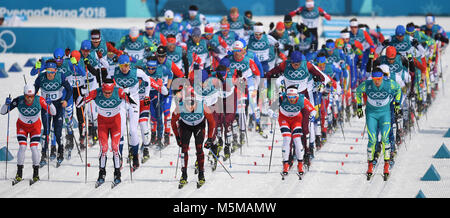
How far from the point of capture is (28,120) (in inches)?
605

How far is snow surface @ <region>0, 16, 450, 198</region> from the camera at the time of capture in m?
14.8

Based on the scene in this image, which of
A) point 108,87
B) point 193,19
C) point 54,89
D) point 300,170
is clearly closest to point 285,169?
point 300,170

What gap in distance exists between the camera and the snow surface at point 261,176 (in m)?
14.8

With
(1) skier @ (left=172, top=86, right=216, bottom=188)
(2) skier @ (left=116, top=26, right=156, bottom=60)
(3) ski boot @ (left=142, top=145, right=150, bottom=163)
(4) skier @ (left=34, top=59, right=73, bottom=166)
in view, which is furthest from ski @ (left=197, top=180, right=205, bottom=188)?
(2) skier @ (left=116, top=26, right=156, bottom=60)

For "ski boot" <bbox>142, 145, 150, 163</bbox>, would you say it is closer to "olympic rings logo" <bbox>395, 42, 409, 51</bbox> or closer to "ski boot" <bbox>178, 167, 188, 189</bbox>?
"ski boot" <bbox>178, 167, 188, 189</bbox>

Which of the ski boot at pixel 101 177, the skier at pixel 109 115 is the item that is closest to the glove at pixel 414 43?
the skier at pixel 109 115

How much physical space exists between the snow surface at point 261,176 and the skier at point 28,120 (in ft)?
1.33

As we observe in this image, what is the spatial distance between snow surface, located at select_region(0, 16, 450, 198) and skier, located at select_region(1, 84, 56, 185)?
41 centimetres

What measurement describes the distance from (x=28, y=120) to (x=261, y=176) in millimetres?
4498

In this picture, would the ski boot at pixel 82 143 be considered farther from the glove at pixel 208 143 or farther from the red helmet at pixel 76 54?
the glove at pixel 208 143

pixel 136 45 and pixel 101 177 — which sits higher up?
pixel 136 45

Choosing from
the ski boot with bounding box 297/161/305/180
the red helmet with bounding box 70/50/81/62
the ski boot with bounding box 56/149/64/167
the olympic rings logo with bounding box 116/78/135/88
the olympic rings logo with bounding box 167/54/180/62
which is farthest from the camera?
the olympic rings logo with bounding box 167/54/180/62

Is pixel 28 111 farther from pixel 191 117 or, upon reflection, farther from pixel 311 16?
pixel 311 16
